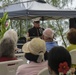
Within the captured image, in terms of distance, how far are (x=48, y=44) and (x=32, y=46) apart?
1862 millimetres

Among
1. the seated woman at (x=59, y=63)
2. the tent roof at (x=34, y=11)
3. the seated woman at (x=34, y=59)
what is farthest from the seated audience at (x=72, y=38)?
the tent roof at (x=34, y=11)

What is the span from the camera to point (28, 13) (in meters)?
6.77

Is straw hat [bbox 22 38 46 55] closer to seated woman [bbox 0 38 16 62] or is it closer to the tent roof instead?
seated woman [bbox 0 38 16 62]

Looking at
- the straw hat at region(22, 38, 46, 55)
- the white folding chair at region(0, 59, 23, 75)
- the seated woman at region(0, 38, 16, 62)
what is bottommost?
the white folding chair at region(0, 59, 23, 75)

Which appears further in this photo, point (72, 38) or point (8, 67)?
point (72, 38)

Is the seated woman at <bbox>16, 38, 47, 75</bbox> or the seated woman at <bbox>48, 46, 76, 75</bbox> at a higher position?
the seated woman at <bbox>48, 46, 76, 75</bbox>

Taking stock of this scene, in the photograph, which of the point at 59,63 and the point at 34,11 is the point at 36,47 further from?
the point at 34,11

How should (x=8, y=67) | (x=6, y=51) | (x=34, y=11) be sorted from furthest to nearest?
(x=34, y=11), (x=6, y=51), (x=8, y=67)

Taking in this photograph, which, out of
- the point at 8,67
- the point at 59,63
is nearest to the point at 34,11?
the point at 8,67

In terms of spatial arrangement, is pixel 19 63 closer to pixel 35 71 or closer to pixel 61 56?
pixel 35 71

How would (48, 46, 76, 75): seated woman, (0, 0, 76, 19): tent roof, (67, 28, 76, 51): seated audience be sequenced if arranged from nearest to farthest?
1. (48, 46, 76, 75): seated woman
2. (67, 28, 76, 51): seated audience
3. (0, 0, 76, 19): tent roof

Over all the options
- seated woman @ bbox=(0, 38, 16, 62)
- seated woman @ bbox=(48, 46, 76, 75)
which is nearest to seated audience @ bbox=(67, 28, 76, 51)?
seated woman @ bbox=(0, 38, 16, 62)

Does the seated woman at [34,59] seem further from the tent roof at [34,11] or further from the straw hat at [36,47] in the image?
the tent roof at [34,11]

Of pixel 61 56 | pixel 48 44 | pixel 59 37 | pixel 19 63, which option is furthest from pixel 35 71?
pixel 59 37
